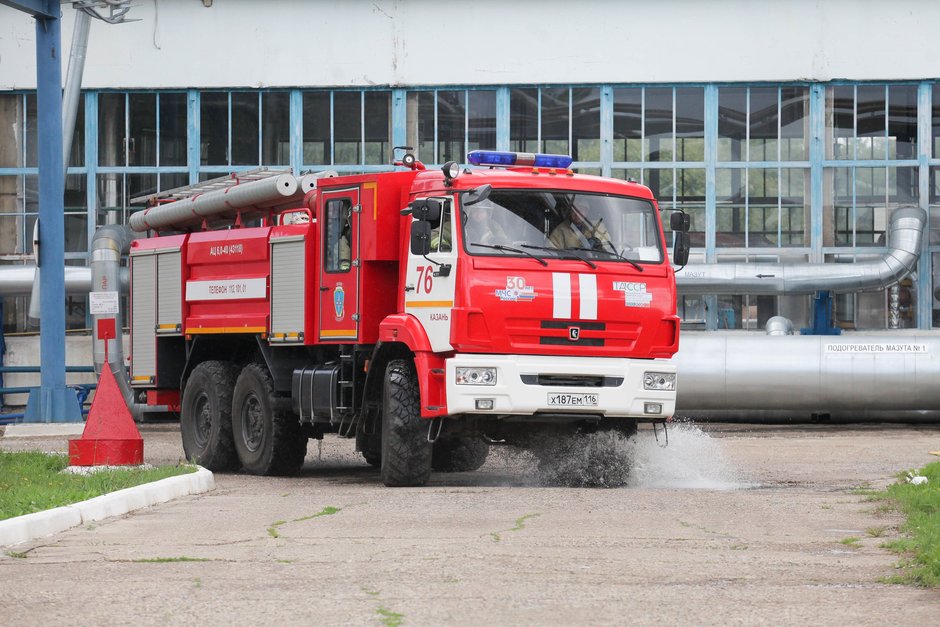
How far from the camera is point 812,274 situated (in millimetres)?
32812

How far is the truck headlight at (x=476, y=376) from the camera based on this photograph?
13930mm

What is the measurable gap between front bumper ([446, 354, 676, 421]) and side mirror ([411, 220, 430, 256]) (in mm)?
1049

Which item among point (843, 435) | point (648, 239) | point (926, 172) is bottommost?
point (843, 435)

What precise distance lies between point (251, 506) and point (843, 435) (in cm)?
1599

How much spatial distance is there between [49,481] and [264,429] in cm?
382

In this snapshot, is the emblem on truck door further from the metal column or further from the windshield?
the metal column

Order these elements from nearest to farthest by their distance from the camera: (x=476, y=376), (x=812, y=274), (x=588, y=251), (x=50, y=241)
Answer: (x=476, y=376) < (x=588, y=251) < (x=50, y=241) < (x=812, y=274)

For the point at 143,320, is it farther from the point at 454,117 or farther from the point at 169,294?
the point at 454,117

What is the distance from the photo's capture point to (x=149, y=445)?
23219 millimetres

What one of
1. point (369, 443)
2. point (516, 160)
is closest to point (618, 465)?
point (369, 443)

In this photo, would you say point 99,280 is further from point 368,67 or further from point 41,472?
point 41,472

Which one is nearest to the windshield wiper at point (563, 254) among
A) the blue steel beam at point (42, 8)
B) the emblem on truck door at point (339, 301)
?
the emblem on truck door at point (339, 301)

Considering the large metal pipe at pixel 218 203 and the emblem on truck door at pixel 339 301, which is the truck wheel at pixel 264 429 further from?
the large metal pipe at pixel 218 203

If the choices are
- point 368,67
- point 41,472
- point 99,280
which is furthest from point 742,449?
point 368,67
